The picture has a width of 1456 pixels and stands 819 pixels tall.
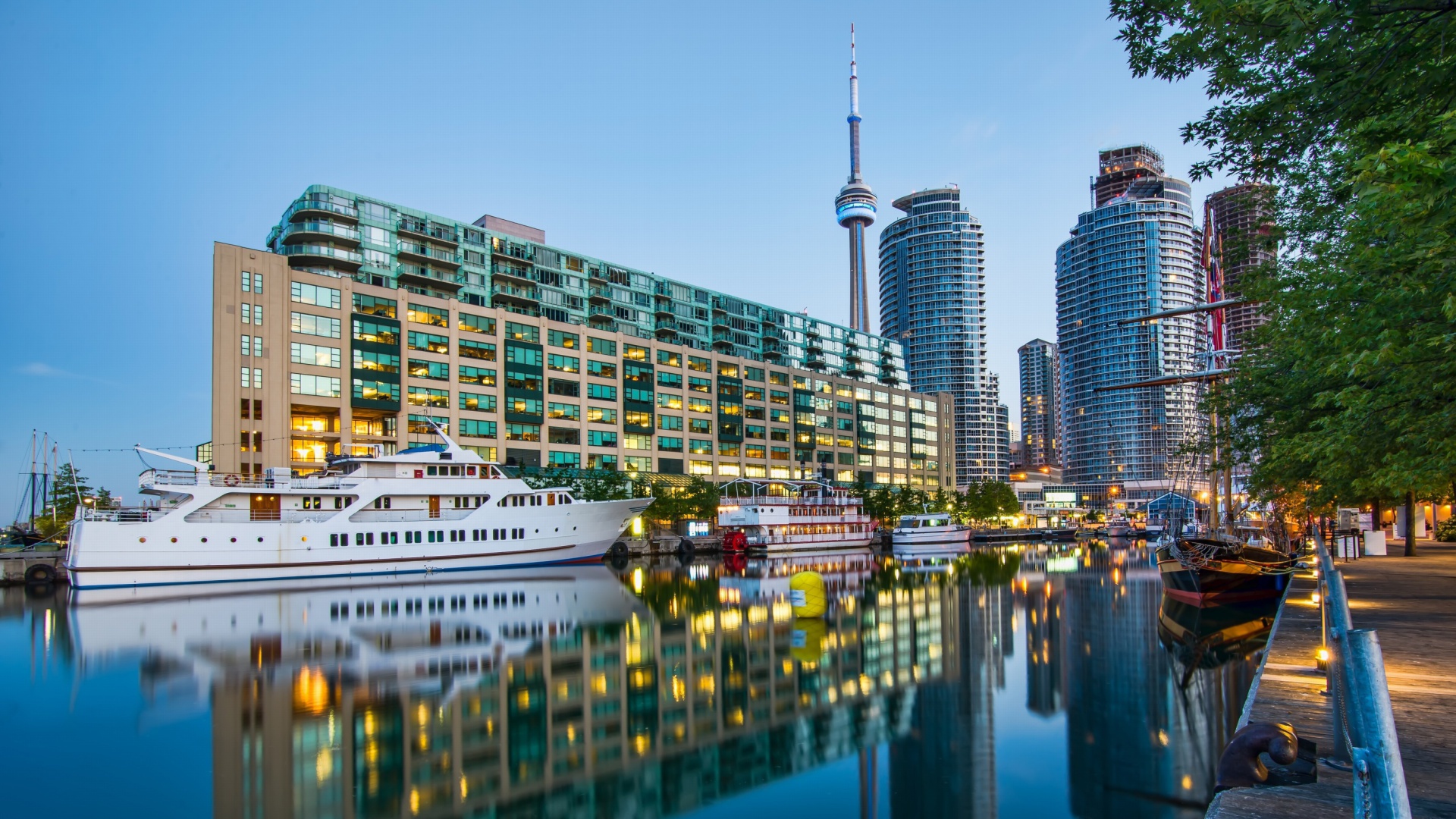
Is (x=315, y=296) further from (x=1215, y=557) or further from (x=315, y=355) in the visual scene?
(x=1215, y=557)

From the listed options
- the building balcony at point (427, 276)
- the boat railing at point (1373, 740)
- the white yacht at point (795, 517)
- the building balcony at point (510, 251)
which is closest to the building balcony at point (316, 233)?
the building balcony at point (427, 276)

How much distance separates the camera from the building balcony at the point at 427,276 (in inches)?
3563

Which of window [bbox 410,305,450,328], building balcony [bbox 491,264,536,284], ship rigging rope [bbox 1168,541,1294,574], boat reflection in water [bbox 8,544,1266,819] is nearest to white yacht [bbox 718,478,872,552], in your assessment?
building balcony [bbox 491,264,536,284]

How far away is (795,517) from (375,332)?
5042 centimetres

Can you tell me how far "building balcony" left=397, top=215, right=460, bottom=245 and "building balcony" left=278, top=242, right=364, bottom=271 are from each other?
26.3ft

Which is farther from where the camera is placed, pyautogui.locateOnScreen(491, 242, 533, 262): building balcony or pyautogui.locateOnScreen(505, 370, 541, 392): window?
pyautogui.locateOnScreen(491, 242, 533, 262): building balcony

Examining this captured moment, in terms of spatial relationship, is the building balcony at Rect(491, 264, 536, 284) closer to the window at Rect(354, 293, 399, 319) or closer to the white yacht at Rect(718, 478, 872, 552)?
the window at Rect(354, 293, 399, 319)

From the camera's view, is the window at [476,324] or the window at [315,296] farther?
the window at [476,324]

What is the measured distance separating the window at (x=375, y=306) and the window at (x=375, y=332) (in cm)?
130

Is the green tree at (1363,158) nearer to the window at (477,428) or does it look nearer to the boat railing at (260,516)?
the boat railing at (260,516)

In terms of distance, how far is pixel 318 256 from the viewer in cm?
8369

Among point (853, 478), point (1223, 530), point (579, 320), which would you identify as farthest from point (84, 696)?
point (853, 478)

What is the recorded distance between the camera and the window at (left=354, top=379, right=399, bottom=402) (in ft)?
268

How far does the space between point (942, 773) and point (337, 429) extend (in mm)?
78996
